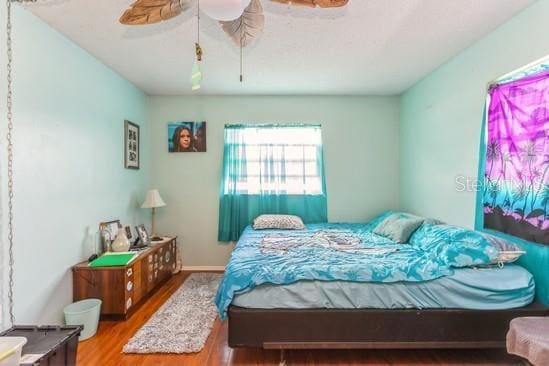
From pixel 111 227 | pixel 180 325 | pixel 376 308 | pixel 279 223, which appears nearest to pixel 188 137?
pixel 111 227

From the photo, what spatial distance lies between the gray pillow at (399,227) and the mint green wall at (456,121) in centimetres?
36

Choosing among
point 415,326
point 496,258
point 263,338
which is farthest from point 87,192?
point 496,258

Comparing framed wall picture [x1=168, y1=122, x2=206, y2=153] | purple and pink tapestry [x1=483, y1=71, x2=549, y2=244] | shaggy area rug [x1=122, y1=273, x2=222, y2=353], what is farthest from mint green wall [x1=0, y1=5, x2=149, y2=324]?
purple and pink tapestry [x1=483, y1=71, x2=549, y2=244]

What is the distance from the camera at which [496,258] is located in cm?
209

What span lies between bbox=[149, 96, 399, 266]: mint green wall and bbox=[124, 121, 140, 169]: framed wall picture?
43 centimetres

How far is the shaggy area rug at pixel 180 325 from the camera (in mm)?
2193

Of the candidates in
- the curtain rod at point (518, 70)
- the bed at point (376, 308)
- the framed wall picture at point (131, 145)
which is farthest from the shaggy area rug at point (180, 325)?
the curtain rod at point (518, 70)

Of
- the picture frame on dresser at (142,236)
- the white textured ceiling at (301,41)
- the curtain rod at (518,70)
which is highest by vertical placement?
the white textured ceiling at (301,41)

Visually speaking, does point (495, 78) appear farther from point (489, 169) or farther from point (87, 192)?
point (87, 192)

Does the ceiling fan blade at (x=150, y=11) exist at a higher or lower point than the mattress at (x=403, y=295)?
higher

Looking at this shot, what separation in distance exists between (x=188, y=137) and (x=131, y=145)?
78 centimetres

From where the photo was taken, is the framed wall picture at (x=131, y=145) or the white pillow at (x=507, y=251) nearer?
the white pillow at (x=507, y=251)

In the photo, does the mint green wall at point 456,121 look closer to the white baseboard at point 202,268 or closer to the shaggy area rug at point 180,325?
the shaggy area rug at point 180,325

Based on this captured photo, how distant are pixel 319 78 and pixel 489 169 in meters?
1.96
